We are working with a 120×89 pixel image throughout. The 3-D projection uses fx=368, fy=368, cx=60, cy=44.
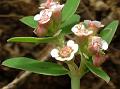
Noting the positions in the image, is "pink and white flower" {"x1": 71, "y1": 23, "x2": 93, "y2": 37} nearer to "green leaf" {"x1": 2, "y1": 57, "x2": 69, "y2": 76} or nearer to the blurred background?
"green leaf" {"x1": 2, "y1": 57, "x2": 69, "y2": 76}

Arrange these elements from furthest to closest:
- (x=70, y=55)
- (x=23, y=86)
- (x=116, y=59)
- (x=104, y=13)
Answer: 1. (x=104, y=13)
2. (x=116, y=59)
3. (x=23, y=86)
4. (x=70, y=55)

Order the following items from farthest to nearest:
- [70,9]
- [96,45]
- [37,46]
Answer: [37,46] < [70,9] < [96,45]

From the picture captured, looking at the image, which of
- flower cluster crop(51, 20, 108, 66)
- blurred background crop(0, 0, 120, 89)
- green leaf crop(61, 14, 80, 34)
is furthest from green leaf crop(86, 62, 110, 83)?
blurred background crop(0, 0, 120, 89)

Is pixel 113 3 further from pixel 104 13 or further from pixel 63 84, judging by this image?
pixel 63 84

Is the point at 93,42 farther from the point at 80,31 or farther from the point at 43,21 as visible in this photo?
the point at 43,21

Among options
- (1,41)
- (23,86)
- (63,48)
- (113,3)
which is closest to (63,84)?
(23,86)

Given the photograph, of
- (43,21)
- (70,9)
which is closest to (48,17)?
(43,21)
